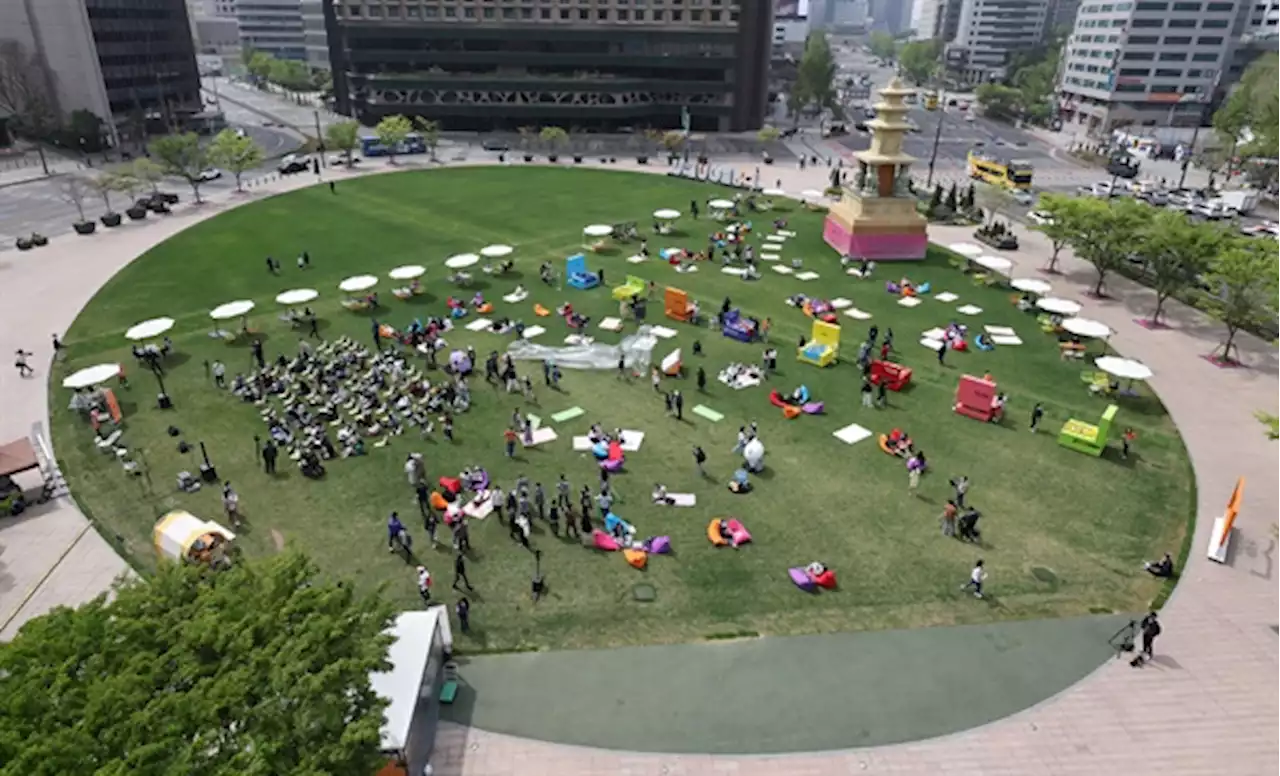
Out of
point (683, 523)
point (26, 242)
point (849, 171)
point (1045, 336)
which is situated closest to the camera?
point (683, 523)

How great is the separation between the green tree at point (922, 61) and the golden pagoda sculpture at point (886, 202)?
489 feet

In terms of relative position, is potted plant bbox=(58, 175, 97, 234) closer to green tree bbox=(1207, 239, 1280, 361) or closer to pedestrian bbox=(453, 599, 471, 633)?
pedestrian bbox=(453, 599, 471, 633)

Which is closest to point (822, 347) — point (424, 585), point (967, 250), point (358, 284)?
point (967, 250)

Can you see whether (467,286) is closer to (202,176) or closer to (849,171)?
(202,176)

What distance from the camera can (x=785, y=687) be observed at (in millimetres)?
19859

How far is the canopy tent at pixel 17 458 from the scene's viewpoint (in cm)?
2677

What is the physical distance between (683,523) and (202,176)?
2774 inches

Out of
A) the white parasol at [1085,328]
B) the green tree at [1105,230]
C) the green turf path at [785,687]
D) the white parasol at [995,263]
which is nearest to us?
the green turf path at [785,687]

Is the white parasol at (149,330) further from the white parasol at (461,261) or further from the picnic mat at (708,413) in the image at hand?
the picnic mat at (708,413)

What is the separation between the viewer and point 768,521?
85.6 ft

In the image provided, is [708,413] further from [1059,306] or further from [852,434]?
[1059,306]

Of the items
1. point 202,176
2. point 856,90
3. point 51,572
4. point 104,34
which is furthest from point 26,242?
point 856,90

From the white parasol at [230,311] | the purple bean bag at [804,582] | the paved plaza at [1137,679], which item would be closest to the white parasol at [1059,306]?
the paved plaza at [1137,679]

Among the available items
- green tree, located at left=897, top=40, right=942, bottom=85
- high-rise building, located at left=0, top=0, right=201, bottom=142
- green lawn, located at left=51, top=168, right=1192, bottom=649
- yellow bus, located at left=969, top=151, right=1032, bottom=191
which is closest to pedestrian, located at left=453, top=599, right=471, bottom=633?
green lawn, located at left=51, top=168, right=1192, bottom=649
